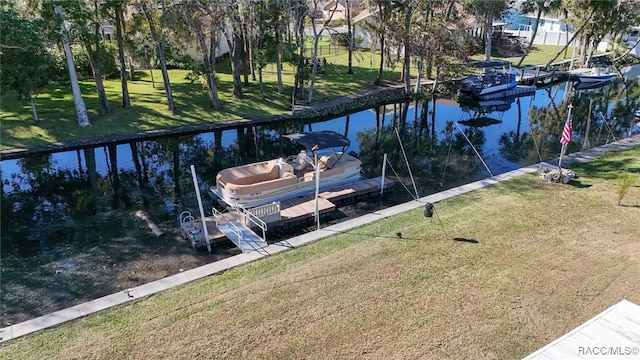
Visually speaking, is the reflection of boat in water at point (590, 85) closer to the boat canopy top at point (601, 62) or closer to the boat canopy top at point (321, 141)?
the boat canopy top at point (601, 62)

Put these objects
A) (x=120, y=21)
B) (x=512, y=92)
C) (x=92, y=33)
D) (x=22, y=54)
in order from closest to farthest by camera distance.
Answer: (x=22, y=54), (x=92, y=33), (x=120, y=21), (x=512, y=92)

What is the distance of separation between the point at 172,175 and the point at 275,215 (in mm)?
7794

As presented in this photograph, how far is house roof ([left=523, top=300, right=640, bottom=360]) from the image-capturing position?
28.6 ft

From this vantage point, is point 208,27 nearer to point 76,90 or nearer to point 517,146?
point 76,90

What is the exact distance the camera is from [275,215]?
643 inches

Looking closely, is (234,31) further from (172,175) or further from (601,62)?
(601,62)

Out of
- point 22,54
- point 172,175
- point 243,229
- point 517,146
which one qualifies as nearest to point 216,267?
point 243,229

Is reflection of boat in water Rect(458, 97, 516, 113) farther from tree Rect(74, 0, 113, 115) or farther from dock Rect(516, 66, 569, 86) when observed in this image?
tree Rect(74, 0, 113, 115)

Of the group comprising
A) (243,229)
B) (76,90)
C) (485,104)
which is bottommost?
(243,229)

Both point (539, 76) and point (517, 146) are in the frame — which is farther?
point (539, 76)

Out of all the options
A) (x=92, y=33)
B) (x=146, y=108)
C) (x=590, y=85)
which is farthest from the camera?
(x=590, y=85)

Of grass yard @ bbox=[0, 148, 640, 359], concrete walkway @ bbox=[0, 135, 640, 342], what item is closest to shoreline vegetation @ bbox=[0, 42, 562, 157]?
concrete walkway @ bbox=[0, 135, 640, 342]

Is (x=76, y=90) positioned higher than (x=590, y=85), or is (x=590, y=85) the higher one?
(x=76, y=90)

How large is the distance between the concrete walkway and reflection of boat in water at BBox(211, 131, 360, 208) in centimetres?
344
